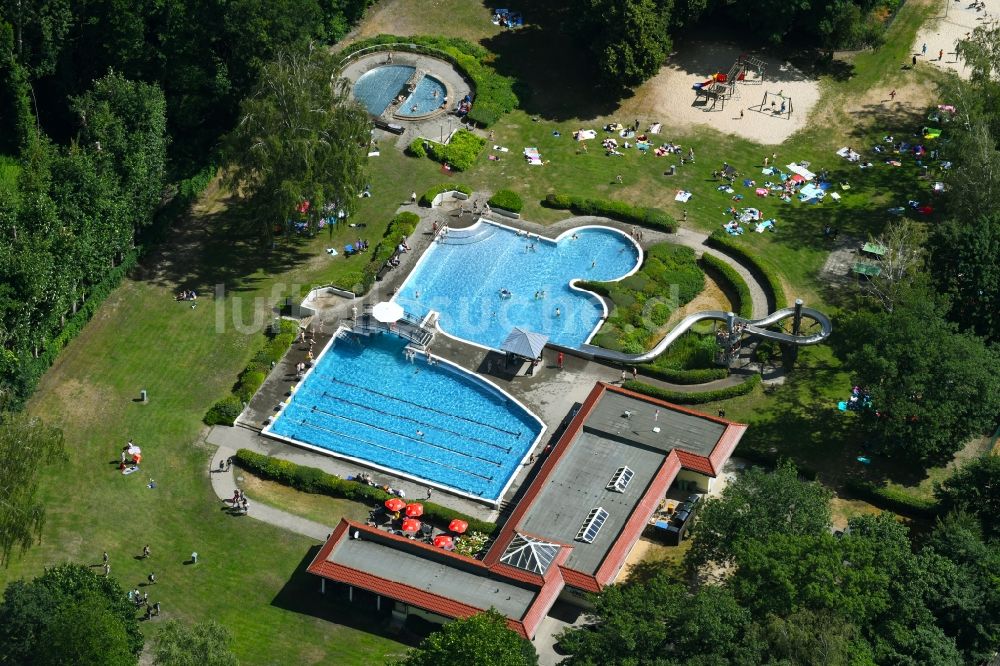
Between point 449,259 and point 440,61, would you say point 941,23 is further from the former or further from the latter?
point 449,259

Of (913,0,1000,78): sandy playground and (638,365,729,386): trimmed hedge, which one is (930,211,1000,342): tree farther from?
(913,0,1000,78): sandy playground

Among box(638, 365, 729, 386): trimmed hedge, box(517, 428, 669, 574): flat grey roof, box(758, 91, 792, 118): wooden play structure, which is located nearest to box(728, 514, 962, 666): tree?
box(517, 428, 669, 574): flat grey roof

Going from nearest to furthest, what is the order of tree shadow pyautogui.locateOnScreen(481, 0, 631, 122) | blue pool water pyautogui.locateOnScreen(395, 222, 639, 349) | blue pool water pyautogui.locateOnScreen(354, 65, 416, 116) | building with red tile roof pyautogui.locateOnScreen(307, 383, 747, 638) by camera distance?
building with red tile roof pyautogui.locateOnScreen(307, 383, 747, 638) → blue pool water pyautogui.locateOnScreen(395, 222, 639, 349) → blue pool water pyautogui.locateOnScreen(354, 65, 416, 116) → tree shadow pyautogui.locateOnScreen(481, 0, 631, 122)

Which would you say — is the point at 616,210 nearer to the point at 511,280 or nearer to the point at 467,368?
the point at 511,280

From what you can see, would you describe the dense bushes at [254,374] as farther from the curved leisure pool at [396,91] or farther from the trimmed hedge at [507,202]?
the curved leisure pool at [396,91]

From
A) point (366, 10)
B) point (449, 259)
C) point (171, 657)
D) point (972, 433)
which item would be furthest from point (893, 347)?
point (366, 10)

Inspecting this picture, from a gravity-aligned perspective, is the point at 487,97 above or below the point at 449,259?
above

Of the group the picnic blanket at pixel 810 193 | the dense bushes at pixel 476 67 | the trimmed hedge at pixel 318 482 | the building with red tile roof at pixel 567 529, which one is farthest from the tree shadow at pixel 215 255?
the picnic blanket at pixel 810 193
